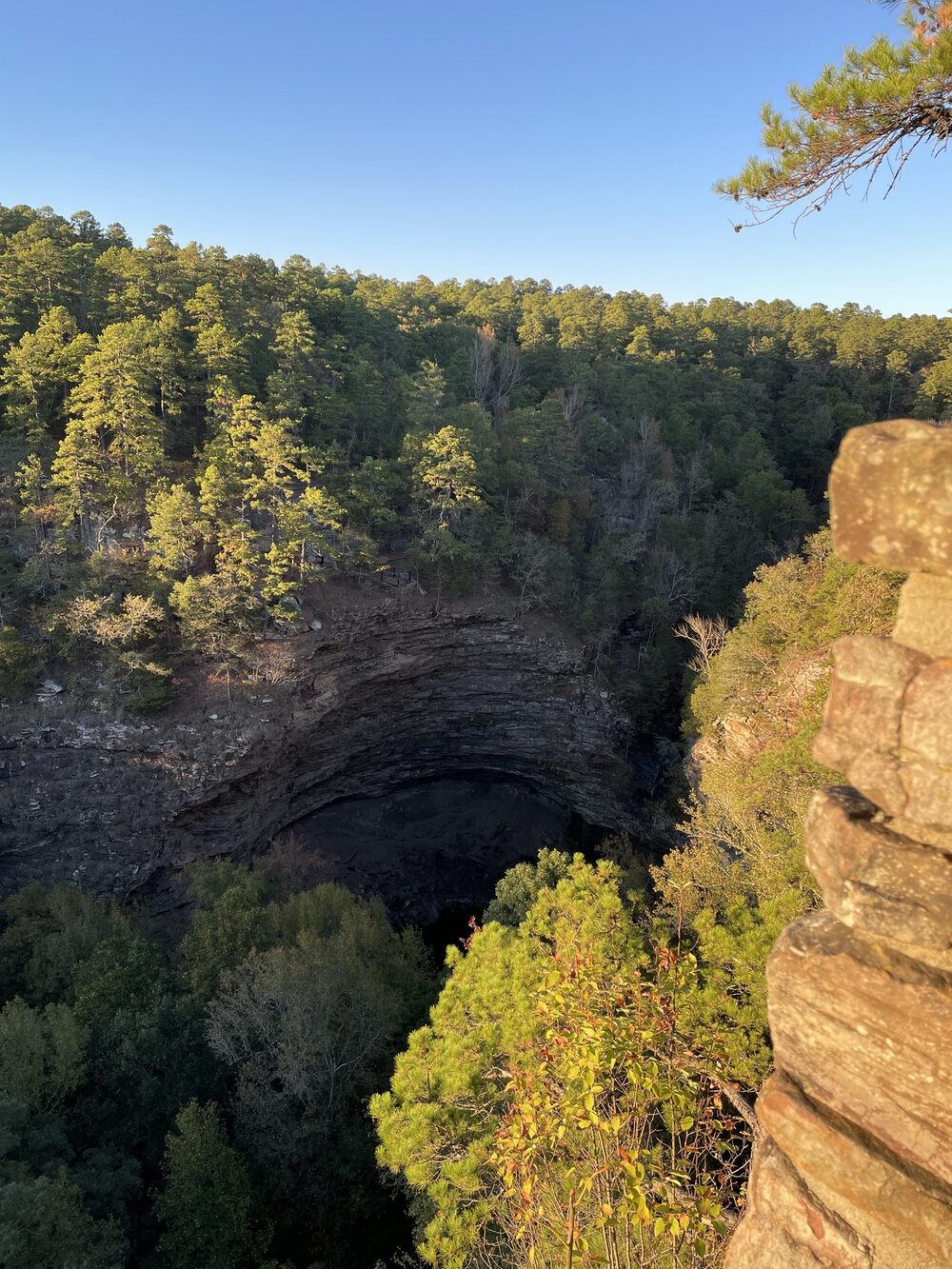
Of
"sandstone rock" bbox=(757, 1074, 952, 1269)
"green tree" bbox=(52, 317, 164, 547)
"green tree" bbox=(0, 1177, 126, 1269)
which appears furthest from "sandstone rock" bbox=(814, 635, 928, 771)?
"green tree" bbox=(52, 317, 164, 547)

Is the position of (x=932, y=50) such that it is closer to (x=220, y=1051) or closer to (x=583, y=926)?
(x=583, y=926)

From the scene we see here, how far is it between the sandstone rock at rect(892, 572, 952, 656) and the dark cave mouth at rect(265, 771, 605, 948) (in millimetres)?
25432

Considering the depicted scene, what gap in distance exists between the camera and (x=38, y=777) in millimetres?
20375

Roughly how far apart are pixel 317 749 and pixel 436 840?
770cm

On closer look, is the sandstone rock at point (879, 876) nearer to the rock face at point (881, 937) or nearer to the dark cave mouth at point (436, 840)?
the rock face at point (881, 937)

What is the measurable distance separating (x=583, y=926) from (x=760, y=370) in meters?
45.9

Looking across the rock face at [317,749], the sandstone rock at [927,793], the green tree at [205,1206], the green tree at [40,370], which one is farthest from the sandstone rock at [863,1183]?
the green tree at [40,370]

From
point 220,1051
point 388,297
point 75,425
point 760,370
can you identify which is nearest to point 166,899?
point 220,1051

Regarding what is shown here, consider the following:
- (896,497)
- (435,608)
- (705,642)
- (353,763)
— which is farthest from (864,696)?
(353,763)

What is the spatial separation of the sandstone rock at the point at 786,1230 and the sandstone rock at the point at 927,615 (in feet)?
11.0

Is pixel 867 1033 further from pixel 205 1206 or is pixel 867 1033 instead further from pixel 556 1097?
pixel 205 1206

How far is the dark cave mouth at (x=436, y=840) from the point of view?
27.3 metres

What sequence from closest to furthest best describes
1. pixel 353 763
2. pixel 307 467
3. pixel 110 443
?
pixel 110 443 < pixel 307 467 < pixel 353 763

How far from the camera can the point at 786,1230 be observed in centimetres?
388
